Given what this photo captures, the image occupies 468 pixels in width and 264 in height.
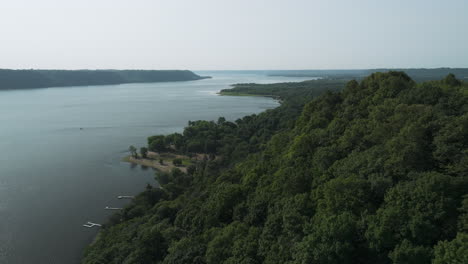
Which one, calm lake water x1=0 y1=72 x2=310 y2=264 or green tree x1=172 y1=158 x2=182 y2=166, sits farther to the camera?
green tree x1=172 y1=158 x2=182 y2=166

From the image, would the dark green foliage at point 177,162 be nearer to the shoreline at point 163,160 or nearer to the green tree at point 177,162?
the green tree at point 177,162

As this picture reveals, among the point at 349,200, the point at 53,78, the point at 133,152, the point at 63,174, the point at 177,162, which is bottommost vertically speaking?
the point at 63,174

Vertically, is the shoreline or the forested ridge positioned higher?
the forested ridge

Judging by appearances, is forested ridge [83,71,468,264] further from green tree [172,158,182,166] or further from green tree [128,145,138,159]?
green tree [128,145,138,159]

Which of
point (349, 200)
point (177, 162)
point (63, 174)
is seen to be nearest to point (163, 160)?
point (177, 162)

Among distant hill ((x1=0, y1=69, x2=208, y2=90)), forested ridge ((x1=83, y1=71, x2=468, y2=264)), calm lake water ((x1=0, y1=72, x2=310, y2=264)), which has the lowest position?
calm lake water ((x1=0, y1=72, x2=310, y2=264))

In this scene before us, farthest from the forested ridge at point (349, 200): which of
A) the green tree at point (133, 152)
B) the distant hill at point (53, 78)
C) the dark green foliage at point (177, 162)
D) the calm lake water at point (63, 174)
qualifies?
the distant hill at point (53, 78)

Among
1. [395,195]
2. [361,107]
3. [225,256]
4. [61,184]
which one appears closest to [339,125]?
[361,107]

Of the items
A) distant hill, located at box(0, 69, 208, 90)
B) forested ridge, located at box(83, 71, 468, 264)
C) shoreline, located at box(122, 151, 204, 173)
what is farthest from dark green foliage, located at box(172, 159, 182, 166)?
distant hill, located at box(0, 69, 208, 90)

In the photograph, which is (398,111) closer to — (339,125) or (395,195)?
(339,125)

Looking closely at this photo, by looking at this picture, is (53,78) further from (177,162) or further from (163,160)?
(177,162)

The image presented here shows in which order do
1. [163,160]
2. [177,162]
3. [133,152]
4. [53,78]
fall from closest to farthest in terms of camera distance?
[177,162], [163,160], [133,152], [53,78]
